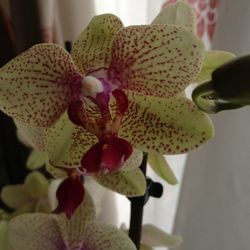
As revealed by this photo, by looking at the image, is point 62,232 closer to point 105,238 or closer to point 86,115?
point 105,238

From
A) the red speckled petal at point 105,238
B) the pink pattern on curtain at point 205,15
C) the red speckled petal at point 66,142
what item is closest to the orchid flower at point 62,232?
the red speckled petal at point 105,238

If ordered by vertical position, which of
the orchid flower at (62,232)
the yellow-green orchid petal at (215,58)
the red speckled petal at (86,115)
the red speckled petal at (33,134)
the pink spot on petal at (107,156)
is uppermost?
the yellow-green orchid petal at (215,58)

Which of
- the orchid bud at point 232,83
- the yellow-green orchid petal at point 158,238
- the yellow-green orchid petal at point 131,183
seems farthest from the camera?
the yellow-green orchid petal at point 158,238

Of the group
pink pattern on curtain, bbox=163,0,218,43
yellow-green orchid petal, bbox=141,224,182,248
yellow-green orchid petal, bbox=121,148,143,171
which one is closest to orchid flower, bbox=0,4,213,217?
yellow-green orchid petal, bbox=121,148,143,171

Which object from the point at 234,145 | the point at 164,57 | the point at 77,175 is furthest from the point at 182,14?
the point at 234,145

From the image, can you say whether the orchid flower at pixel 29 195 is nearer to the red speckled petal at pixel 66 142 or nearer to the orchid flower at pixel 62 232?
the orchid flower at pixel 62 232
